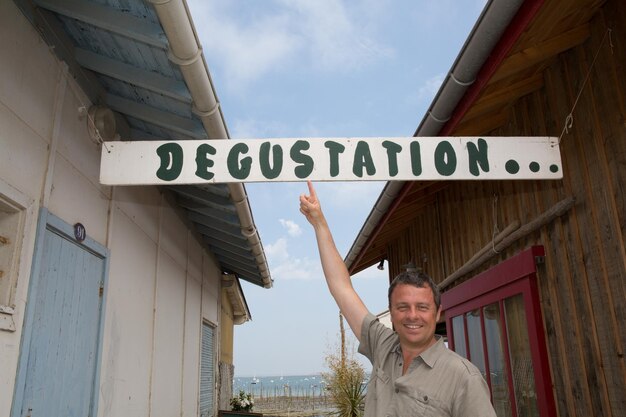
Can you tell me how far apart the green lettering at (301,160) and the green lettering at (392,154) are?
0.40 m

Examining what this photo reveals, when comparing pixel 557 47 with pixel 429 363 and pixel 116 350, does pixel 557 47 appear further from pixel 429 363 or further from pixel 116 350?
pixel 116 350

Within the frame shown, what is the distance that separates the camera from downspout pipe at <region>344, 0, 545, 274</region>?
2514 mm

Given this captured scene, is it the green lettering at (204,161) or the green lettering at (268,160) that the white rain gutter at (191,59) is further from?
the green lettering at (268,160)

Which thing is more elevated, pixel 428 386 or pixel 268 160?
pixel 268 160

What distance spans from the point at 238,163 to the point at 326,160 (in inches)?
17.7

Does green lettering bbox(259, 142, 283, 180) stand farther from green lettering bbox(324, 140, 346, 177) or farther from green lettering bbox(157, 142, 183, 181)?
green lettering bbox(157, 142, 183, 181)

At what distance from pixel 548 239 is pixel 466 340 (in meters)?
1.96

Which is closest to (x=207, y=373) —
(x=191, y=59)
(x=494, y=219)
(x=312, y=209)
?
(x=494, y=219)

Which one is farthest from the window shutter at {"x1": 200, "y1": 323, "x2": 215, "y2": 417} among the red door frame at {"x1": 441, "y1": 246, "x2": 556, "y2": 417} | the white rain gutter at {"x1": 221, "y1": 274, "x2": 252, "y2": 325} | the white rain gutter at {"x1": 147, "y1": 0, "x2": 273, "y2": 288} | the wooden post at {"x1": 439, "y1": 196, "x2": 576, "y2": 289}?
the white rain gutter at {"x1": 147, "y1": 0, "x2": 273, "y2": 288}

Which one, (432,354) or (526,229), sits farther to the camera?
(526,229)

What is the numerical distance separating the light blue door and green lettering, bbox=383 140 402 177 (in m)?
2.00

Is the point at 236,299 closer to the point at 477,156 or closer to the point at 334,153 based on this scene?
the point at 334,153

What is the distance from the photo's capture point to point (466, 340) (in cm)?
528

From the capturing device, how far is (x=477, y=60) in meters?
2.88
